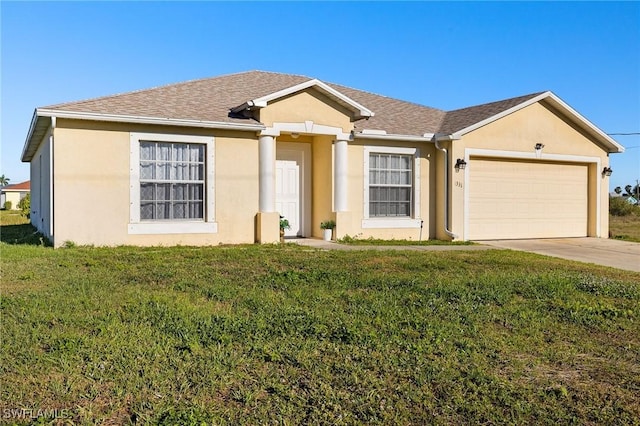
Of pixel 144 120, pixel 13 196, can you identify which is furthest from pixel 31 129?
pixel 13 196

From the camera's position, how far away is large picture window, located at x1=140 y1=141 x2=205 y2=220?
38.7ft

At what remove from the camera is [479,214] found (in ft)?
49.2

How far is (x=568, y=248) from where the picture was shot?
528 inches

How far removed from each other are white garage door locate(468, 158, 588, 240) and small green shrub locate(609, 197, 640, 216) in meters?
14.3

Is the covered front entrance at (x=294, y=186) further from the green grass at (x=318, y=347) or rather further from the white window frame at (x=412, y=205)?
the green grass at (x=318, y=347)

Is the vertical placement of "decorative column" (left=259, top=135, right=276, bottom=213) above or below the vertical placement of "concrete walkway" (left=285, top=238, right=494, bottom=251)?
above

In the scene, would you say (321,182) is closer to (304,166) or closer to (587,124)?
(304,166)

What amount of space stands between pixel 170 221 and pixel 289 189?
343cm

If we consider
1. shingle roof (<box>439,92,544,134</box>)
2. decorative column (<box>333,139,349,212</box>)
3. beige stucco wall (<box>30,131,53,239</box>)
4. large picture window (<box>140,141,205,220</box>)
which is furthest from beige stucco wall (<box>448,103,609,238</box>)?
beige stucco wall (<box>30,131,53,239</box>)

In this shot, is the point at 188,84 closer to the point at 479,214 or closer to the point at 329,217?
the point at 329,217

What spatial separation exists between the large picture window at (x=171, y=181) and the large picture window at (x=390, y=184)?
457cm

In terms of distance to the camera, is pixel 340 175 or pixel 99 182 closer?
pixel 99 182

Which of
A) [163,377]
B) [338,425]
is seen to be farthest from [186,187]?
[338,425]

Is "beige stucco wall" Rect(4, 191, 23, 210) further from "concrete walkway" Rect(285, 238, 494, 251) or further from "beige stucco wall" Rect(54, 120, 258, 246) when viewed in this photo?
"concrete walkway" Rect(285, 238, 494, 251)
